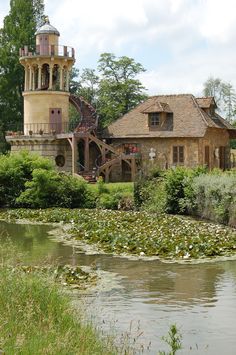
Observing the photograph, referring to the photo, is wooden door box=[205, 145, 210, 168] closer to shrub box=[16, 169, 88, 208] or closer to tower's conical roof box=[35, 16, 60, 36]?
shrub box=[16, 169, 88, 208]

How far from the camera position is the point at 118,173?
1804 inches

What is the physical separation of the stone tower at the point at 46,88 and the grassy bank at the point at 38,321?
3685cm

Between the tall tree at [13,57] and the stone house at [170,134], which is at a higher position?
the tall tree at [13,57]

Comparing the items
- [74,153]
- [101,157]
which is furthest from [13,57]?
[74,153]

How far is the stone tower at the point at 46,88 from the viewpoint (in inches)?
1866

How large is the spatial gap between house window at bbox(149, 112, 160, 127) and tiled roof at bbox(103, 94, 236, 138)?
347mm

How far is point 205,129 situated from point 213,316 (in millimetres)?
31119

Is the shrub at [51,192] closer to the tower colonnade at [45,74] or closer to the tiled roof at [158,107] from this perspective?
the tiled roof at [158,107]

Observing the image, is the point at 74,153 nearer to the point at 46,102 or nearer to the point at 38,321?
the point at 46,102

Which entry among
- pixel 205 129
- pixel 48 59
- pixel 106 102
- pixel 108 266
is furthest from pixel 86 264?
pixel 106 102

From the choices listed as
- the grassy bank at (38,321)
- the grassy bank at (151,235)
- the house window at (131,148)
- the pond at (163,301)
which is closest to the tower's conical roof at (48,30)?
the house window at (131,148)

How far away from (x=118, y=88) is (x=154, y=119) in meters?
12.6

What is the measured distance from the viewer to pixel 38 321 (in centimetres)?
941

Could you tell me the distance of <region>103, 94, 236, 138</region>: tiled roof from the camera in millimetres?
43219
